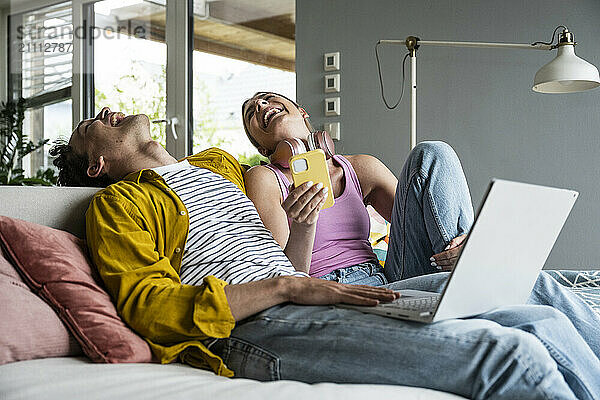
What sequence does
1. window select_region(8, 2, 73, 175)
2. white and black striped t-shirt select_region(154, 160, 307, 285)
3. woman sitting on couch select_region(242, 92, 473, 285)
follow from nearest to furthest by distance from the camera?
white and black striped t-shirt select_region(154, 160, 307, 285) → woman sitting on couch select_region(242, 92, 473, 285) → window select_region(8, 2, 73, 175)

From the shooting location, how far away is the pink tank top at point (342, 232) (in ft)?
5.82

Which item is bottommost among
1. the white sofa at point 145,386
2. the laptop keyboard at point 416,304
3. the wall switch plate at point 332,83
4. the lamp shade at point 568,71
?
the white sofa at point 145,386

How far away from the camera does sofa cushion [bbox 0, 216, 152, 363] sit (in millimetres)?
1173

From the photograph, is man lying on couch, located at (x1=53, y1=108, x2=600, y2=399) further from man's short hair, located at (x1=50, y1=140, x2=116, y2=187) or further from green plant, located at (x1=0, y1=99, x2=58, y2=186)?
green plant, located at (x1=0, y1=99, x2=58, y2=186)

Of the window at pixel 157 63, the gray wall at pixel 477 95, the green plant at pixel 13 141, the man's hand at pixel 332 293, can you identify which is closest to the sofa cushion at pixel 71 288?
the man's hand at pixel 332 293

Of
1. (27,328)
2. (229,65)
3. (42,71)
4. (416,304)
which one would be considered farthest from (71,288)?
(42,71)

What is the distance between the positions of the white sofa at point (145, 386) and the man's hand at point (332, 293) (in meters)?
0.19

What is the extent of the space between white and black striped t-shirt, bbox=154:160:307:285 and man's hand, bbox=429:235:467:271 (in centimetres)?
33

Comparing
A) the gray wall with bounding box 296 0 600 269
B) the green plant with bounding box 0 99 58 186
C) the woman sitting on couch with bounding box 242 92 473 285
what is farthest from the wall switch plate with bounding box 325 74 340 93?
the green plant with bounding box 0 99 58 186

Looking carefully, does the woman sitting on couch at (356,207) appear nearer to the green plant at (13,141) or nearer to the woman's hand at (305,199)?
the woman's hand at (305,199)

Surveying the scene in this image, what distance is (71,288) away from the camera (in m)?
1.24

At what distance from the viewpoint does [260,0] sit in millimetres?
4340

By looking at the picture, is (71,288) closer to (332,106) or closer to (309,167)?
(309,167)

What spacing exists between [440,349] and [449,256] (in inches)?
22.4
